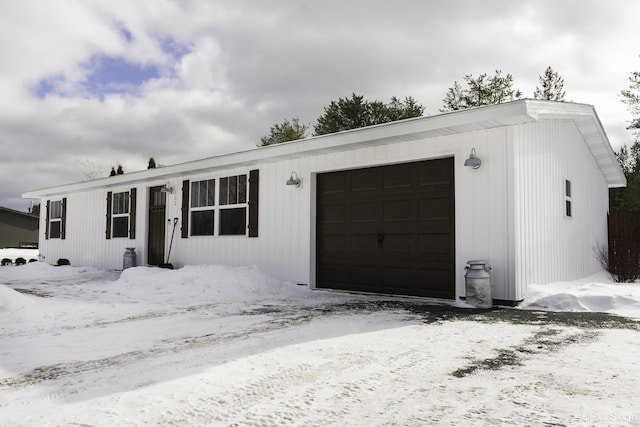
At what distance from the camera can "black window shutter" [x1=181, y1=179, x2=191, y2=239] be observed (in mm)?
10906

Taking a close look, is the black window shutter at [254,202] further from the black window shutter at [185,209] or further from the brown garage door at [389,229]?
the black window shutter at [185,209]

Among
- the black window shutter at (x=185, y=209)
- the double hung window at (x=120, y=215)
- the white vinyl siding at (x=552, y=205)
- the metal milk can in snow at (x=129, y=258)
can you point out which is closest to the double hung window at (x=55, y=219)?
the double hung window at (x=120, y=215)

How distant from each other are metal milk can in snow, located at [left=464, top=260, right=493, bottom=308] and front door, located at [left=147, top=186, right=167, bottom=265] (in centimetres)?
820

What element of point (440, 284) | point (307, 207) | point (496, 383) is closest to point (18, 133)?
point (307, 207)

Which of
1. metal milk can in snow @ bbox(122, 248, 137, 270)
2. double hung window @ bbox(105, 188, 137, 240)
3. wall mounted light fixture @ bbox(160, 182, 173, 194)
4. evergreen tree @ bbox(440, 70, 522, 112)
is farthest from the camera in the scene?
evergreen tree @ bbox(440, 70, 522, 112)

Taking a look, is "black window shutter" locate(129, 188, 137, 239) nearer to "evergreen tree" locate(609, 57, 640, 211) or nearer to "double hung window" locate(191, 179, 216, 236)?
"double hung window" locate(191, 179, 216, 236)

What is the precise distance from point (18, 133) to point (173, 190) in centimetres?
3668

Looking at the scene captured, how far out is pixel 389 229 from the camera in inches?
297

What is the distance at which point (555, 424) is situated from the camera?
2.07 meters

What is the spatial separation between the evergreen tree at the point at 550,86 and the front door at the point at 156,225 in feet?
85.8

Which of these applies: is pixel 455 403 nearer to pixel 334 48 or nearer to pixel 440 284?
pixel 440 284

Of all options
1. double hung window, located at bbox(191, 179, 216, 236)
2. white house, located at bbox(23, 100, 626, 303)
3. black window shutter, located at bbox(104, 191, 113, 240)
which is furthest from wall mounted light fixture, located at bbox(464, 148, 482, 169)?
black window shutter, located at bbox(104, 191, 113, 240)

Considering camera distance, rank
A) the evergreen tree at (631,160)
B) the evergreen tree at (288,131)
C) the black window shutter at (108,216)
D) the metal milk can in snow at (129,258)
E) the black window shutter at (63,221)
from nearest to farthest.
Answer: the metal milk can in snow at (129,258) < the black window shutter at (108,216) < the black window shutter at (63,221) < the evergreen tree at (631,160) < the evergreen tree at (288,131)

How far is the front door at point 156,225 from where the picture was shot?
38.1 ft
